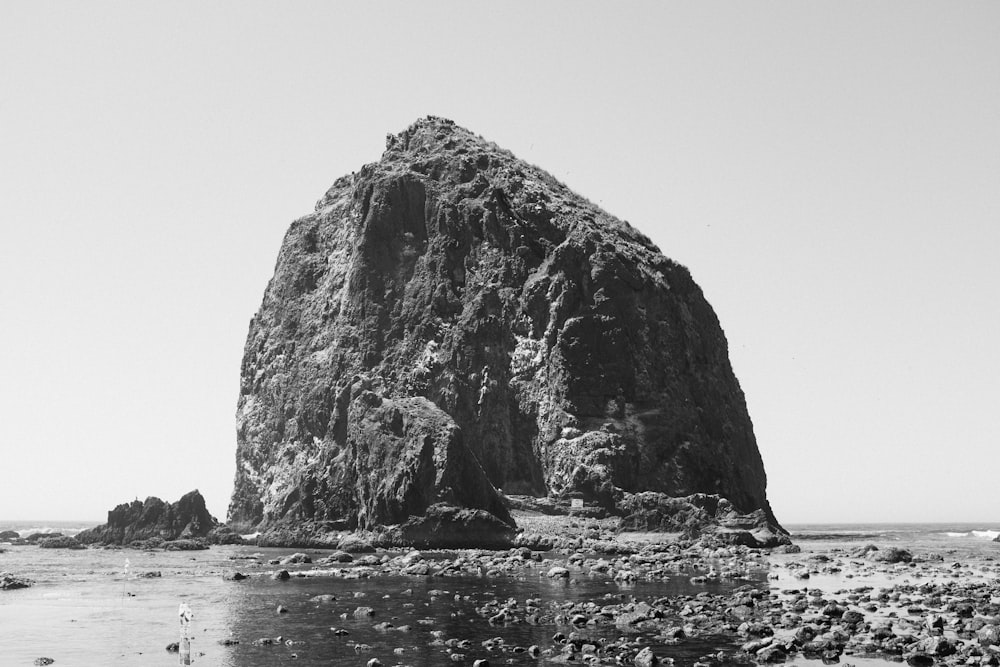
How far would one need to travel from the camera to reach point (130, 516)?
12306 cm

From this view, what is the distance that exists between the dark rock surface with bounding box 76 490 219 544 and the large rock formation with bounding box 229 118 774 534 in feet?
33.1

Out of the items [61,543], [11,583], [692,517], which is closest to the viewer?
[11,583]

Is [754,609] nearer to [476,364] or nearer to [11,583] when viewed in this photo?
[11,583]

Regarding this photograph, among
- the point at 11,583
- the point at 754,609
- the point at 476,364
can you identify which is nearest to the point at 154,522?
the point at 476,364

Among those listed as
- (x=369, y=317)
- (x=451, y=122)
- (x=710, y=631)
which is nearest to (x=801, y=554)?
(x=710, y=631)

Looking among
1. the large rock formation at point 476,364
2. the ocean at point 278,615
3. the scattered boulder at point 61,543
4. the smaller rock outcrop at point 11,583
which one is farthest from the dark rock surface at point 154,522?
the smaller rock outcrop at point 11,583

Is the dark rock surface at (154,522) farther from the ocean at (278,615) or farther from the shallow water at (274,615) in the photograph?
the shallow water at (274,615)

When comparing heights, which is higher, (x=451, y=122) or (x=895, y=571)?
(x=451, y=122)

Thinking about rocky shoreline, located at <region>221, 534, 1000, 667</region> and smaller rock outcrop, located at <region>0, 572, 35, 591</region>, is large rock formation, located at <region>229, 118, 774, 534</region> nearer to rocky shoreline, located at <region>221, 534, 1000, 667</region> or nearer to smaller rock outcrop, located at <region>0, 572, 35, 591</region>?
rocky shoreline, located at <region>221, 534, 1000, 667</region>

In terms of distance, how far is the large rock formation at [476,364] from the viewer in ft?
348

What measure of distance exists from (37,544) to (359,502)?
53.7 metres

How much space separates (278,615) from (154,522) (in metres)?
83.1

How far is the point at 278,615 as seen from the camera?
45.2 m

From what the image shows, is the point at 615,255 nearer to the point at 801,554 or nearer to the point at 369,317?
the point at 369,317
